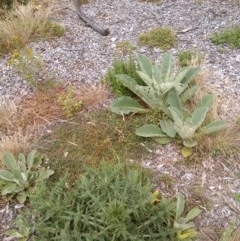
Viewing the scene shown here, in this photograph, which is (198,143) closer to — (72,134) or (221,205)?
(221,205)

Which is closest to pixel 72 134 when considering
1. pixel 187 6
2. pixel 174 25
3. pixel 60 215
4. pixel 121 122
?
pixel 121 122

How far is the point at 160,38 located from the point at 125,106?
1.26 metres

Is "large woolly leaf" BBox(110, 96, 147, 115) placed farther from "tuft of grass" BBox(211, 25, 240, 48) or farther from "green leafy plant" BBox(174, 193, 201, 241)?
"tuft of grass" BBox(211, 25, 240, 48)

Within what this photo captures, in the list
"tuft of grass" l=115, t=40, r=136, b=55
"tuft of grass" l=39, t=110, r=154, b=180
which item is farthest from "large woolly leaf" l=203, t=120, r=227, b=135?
"tuft of grass" l=115, t=40, r=136, b=55

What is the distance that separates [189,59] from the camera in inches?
156

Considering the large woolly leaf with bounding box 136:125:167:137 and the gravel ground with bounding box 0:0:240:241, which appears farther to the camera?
the large woolly leaf with bounding box 136:125:167:137

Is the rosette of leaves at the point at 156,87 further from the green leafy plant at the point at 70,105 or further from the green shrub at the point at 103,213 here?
the green shrub at the point at 103,213

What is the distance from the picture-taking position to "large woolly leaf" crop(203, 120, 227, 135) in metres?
3.03

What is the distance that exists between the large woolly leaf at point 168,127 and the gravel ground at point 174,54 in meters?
0.11

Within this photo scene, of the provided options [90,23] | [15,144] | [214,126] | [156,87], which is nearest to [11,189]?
[15,144]

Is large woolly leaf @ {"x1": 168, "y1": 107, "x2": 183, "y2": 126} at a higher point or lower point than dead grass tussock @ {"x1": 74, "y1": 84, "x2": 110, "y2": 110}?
higher

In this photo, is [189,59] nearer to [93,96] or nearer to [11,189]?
[93,96]

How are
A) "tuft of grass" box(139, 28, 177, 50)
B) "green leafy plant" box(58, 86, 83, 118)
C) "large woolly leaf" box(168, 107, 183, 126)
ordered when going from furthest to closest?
"tuft of grass" box(139, 28, 177, 50) → "green leafy plant" box(58, 86, 83, 118) → "large woolly leaf" box(168, 107, 183, 126)

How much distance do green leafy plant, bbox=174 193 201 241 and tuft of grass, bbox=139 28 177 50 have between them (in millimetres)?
1992
